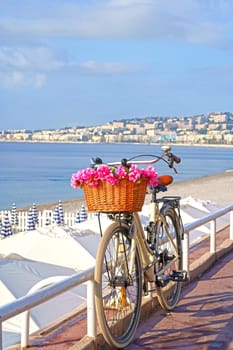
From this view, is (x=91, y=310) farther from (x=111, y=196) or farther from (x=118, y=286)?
→ (x=111, y=196)

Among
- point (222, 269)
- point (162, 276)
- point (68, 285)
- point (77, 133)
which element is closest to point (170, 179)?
point (162, 276)

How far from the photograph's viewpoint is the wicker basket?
452 centimetres

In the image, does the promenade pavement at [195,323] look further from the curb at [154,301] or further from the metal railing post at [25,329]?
the metal railing post at [25,329]

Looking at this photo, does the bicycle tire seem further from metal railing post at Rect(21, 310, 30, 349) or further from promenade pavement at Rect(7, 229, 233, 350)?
metal railing post at Rect(21, 310, 30, 349)

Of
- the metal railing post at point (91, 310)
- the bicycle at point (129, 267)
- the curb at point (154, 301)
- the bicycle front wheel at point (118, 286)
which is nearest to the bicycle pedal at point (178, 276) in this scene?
the bicycle at point (129, 267)

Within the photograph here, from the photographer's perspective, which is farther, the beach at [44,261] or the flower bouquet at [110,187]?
the beach at [44,261]

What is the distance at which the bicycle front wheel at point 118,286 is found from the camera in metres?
4.46

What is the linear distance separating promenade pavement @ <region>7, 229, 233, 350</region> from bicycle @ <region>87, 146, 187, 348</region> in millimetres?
171

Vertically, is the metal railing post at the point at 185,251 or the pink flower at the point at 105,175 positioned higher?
the pink flower at the point at 105,175

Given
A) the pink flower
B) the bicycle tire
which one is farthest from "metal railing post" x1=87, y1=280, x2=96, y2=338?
the bicycle tire

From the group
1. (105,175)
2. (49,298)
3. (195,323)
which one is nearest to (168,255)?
(195,323)

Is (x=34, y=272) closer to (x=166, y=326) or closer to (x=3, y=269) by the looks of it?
(x=3, y=269)

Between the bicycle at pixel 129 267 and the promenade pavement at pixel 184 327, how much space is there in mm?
171

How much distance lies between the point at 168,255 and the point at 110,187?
157cm
